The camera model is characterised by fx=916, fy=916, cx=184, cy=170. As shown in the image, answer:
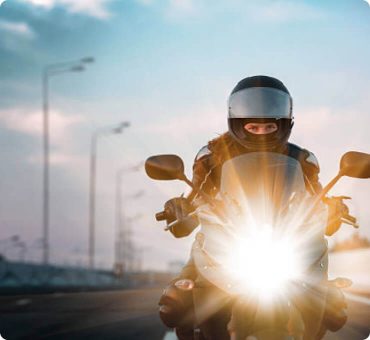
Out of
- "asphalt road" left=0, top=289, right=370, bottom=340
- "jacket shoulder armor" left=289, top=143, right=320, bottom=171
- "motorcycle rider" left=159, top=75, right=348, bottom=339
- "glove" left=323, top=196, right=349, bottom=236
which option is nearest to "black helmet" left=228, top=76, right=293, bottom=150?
"motorcycle rider" left=159, top=75, right=348, bottom=339

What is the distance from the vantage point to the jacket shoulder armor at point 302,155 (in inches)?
188

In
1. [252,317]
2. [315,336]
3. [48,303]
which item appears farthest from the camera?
[48,303]

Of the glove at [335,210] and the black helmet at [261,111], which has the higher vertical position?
the black helmet at [261,111]

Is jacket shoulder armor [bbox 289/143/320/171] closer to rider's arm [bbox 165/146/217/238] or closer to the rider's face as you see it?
the rider's face

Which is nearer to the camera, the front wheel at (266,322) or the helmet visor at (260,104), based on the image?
the front wheel at (266,322)

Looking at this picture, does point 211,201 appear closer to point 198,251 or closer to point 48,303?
point 198,251

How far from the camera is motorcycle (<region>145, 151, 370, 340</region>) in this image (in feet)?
13.1

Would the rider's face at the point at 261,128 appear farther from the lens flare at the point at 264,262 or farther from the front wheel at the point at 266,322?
the front wheel at the point at 266,322

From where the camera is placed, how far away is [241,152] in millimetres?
4801

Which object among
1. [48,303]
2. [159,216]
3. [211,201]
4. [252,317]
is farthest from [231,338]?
[48,303]

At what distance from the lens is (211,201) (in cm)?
445

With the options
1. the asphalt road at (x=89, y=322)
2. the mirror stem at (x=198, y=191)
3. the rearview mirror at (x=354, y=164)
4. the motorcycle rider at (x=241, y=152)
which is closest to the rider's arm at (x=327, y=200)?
the motorcycle rider at (x=241, y=152)

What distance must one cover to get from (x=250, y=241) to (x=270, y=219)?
14cm

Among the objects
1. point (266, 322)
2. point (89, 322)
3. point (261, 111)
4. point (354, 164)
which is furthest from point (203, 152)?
point (89, 322)
